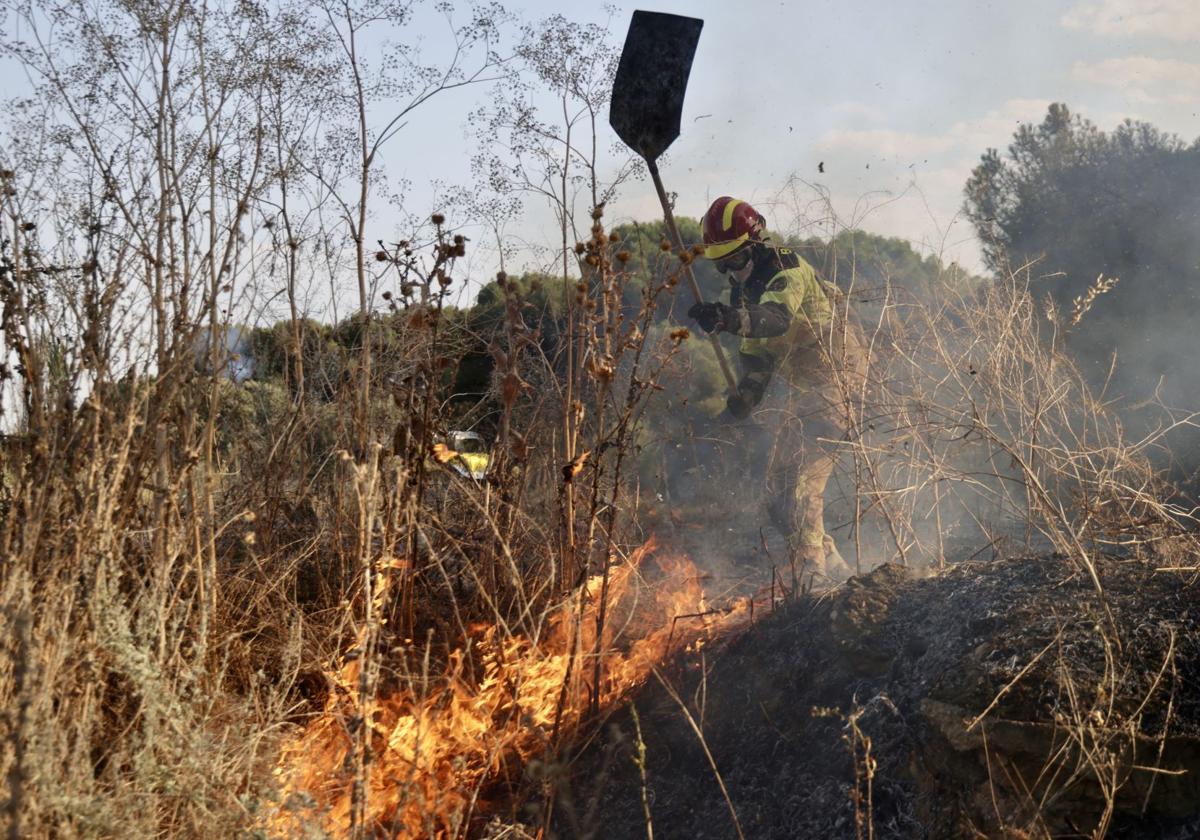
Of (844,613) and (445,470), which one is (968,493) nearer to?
(844,613)

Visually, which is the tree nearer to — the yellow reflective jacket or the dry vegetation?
the yellow reflective jacket

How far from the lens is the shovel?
5055 millimetres

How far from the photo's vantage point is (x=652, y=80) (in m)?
5.09

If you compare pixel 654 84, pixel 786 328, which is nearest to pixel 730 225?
pixel 786 328

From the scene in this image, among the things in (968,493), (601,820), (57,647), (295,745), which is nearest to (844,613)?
(601,820)

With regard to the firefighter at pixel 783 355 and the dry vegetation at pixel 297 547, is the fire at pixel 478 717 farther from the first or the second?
the firefighter at pixel 783 355

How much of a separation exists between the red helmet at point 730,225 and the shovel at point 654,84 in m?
1.18

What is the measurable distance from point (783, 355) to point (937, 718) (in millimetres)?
3575

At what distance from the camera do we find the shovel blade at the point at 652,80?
5051mm

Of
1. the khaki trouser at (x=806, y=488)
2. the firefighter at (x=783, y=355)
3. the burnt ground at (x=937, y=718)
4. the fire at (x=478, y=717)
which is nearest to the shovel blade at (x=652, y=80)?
the firefighter at (x=783, y=355)

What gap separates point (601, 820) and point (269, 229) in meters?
2.80

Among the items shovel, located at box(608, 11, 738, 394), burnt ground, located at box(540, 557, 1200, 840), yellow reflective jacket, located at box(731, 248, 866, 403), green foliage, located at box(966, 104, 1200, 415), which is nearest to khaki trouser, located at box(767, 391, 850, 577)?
yellow reflective jacket, located at box(731, 248, 866, 403)

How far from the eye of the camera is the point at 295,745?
357 cm

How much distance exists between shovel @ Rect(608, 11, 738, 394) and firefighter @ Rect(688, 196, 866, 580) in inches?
38.9
